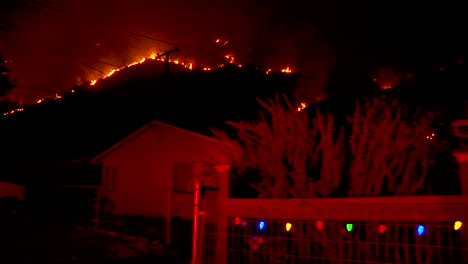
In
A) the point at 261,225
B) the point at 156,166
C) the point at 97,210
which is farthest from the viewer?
the point at 156,166

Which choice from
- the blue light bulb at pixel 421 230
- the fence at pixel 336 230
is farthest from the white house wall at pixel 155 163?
the blue light bulb at pixel 421 230

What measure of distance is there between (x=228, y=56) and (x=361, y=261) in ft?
50.7

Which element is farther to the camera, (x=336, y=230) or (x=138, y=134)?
(x=138, y=134)

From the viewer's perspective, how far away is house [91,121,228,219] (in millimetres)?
16594

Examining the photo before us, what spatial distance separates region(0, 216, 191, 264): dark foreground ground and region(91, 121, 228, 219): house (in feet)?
9.59

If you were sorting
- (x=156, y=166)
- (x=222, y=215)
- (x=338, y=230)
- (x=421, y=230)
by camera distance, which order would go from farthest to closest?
(x=156, y=166) < (x=222, y=215) < (x=338, y=230) < (x=421, y=230)

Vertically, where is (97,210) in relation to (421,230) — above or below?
above

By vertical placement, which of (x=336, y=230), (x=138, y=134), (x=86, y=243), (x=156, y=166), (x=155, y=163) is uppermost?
(x=138, y=134)

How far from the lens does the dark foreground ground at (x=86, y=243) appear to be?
31.0 ft

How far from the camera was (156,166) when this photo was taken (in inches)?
722

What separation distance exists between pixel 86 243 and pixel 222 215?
5.14 meters

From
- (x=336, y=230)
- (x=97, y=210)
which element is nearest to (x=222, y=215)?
(x=336, y=230)

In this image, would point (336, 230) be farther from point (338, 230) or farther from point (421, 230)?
point (421, 230)

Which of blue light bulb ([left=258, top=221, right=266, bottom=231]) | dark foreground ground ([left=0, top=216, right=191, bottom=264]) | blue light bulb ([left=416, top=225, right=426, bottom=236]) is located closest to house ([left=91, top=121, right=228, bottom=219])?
dark foreground ground ([left=0, top=216, right=191, bottom=264])
